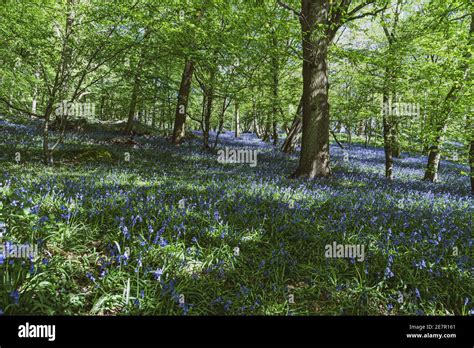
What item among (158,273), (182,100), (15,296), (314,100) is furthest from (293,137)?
(15,296)

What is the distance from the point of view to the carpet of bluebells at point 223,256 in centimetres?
285

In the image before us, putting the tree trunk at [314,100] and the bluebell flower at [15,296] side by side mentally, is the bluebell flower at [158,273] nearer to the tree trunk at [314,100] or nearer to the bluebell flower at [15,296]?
the bluebell flower at [15,296]

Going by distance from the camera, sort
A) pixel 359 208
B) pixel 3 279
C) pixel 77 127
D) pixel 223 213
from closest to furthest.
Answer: pixel 3 279, pixel 223 213, pixel 359 208, pixel 77 127

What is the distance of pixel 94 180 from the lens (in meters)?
6.60

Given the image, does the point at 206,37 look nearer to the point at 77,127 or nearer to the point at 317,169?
the point at 317,169

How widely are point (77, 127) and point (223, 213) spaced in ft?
63.1

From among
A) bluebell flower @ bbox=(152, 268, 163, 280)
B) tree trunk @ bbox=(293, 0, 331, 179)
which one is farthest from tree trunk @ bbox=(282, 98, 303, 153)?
bluebell flower @ bbox=(152, 268, 163, 280)

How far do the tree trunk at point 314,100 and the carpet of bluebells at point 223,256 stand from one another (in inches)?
124

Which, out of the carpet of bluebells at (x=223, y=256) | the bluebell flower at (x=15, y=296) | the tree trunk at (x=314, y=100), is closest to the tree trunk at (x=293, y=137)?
the tree trunk at (x=314, y=100)

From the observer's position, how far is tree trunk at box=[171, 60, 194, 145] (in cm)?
1578

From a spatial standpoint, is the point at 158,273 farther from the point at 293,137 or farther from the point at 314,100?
the point at 293,137

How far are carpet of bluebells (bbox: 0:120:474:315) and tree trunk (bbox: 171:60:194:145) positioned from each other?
10404 mm
